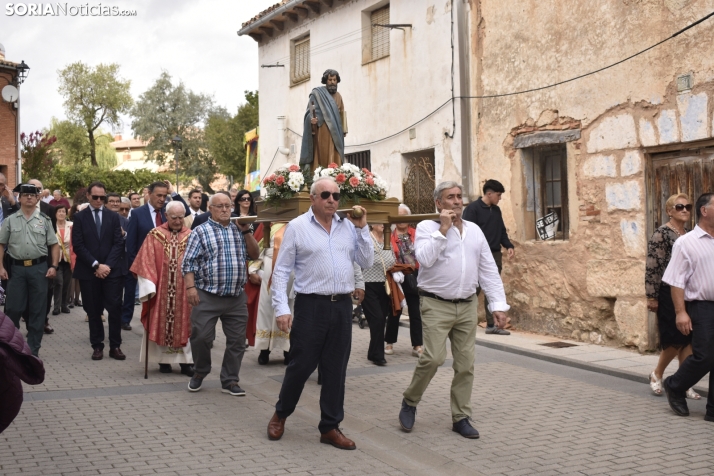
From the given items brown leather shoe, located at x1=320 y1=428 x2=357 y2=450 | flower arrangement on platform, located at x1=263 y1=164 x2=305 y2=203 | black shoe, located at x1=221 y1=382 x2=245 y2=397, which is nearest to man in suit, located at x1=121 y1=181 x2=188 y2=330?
flower arrangement on platform, located at x1=263 y1=164 x2=305 y2=203

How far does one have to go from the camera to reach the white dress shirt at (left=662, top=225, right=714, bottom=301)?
7.05m

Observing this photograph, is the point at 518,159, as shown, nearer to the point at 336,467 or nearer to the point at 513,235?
the point at 513,235

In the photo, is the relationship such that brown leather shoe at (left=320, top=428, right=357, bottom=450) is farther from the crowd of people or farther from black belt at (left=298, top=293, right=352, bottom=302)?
black belt at (left=298, top=293, right=352, bottom=302)

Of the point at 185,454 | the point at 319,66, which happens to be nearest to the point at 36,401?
the point at 185,454

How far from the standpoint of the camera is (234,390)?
8.13 meters

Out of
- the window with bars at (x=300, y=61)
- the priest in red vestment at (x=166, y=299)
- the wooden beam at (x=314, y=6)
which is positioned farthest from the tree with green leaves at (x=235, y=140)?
the priest in red vestment at (x=166, y=299)

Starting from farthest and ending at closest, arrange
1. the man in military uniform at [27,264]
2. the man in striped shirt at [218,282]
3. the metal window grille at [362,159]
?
the metal window grille at [362,159], the man in military uniform at [27,264], the man in striped shirt at [218,282]

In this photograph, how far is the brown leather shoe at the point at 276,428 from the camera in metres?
6.42

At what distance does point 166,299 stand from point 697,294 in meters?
5.33

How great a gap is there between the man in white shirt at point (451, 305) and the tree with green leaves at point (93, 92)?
58471 millimetres

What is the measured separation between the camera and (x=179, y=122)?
57906 mm

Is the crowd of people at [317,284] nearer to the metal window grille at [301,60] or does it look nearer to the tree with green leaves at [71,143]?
the metal window grille at [301,60]

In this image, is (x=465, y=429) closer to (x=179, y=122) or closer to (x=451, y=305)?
(x=451, y=305)

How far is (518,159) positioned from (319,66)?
802cm
